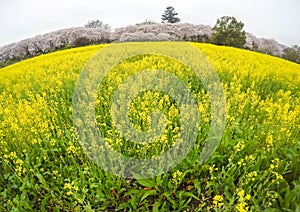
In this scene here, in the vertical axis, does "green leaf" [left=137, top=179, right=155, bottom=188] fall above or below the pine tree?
below

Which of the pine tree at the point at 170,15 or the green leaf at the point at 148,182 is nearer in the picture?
the green leaf at the point at 148,182

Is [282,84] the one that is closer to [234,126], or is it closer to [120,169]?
[234,126]

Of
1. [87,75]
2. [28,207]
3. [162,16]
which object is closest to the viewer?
[28,207]

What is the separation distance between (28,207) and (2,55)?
3204 cm

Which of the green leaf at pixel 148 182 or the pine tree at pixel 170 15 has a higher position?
the pine tree at pixel 170 15

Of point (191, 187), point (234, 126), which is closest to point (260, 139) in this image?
point (234, 126)

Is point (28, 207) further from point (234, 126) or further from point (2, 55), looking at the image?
point (2, 55)

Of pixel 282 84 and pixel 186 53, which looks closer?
pixel 282 84

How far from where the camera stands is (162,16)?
39.1 m

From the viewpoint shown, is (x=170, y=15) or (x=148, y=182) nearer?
(x=148, y=182)

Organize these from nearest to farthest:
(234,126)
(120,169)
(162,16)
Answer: (120,169) → (234,126) → (162,16)

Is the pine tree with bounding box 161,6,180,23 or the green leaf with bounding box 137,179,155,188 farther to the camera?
the pine tree with bounding box 161,6,180,23

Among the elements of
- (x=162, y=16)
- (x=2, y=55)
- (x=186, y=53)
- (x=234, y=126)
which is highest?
(x=162, y=16)

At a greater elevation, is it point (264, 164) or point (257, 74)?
point (257, 74)
